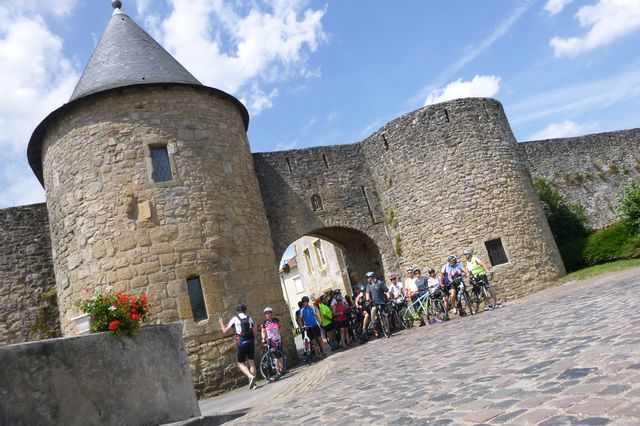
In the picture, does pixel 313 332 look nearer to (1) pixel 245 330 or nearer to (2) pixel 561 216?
(1) pixel 245 330

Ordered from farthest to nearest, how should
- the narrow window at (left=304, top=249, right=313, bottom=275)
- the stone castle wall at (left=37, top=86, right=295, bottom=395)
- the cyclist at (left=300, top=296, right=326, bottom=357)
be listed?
the narrow window at (left=304, top=249, right=313, bottom=275) < the cyclist at (left=300, top=296, right=326, bottom=357) < the stone castle wall at (left=37, top=86, right=295, bottom=395)

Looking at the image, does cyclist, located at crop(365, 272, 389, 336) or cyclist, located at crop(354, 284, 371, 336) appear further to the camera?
cyclist, located at crop(354, 284, 371, 336)

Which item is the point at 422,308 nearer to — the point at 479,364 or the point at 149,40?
the point at 479,364

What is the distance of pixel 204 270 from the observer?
31.6ft

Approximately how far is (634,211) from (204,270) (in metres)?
12.3

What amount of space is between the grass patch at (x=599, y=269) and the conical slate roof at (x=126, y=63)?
11.1 meters

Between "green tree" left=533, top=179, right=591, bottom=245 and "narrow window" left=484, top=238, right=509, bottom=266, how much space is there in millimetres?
4356

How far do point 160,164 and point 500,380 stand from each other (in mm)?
8129

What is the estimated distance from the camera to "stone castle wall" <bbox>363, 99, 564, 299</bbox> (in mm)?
13812

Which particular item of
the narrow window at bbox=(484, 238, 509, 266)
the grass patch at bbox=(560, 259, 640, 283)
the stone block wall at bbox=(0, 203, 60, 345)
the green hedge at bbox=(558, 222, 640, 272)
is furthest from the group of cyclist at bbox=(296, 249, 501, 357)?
the stone block wall at bbox=(0, 203, 60, 345)

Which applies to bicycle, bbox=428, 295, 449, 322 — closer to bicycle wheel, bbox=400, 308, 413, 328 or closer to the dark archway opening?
bicycle wheel, bbox=400, 308, 413, 328

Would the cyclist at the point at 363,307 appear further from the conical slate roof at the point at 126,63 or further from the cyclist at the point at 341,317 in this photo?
the conical slate roof at the point at 126,63

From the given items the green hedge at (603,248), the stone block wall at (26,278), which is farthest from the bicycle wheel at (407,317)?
the stone block wall at (26,278)

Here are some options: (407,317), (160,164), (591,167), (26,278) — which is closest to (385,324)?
(407,317)
